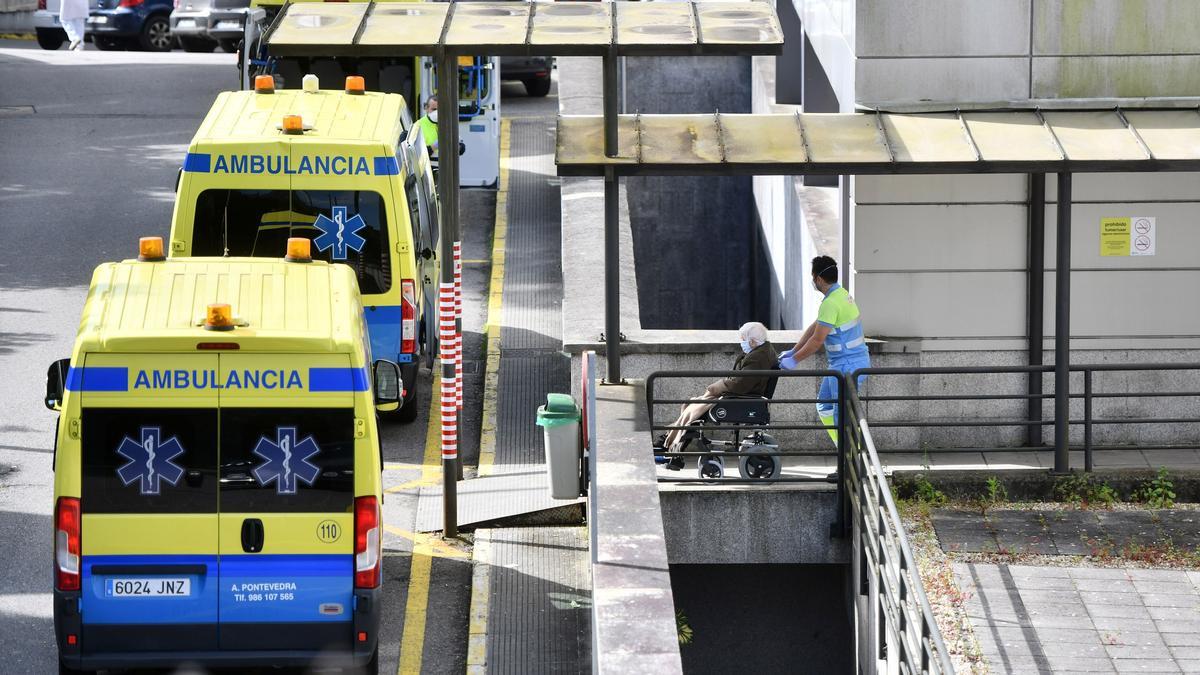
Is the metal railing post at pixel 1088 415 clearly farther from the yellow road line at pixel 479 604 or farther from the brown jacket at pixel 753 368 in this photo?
the yellow road line at pixel 479 604

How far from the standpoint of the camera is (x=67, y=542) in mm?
9008

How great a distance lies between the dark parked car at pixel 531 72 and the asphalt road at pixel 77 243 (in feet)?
1.16

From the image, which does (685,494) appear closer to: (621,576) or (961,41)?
(621,576)

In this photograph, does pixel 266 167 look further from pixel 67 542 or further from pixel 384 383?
pixel 67 542

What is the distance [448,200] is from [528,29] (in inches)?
51.5

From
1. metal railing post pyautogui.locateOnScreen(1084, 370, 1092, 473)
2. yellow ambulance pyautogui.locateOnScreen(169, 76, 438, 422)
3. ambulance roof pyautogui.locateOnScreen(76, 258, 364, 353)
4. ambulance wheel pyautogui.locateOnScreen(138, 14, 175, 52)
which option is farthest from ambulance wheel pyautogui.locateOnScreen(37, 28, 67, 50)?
metal railing post pyautogui.locateOnScreen(1084, 370, 1092, 473)

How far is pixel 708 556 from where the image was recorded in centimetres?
1260

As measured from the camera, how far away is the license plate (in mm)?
9055

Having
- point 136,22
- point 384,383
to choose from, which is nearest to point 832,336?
point 384,383

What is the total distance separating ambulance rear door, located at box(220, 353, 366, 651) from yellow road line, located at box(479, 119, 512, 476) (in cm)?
436

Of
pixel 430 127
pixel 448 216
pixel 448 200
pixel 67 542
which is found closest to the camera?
pixel 67 542

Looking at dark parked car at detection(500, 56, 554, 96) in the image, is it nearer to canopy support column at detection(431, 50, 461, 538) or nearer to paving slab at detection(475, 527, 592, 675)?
→ canopy support column at detection(431, 50, 461, 538)

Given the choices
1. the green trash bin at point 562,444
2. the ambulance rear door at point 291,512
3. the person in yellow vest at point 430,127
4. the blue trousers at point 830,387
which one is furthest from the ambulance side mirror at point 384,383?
the person in yellow vest at point 430,127

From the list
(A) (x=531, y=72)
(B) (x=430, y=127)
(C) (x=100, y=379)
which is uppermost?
(A) (x=531, y=72)
